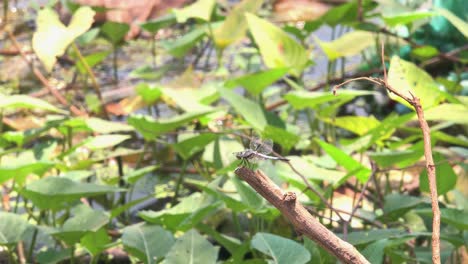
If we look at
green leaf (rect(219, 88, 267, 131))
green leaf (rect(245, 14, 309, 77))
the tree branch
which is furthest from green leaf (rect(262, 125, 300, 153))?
the tree branch

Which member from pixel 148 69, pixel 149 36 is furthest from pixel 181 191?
pixel 149 36

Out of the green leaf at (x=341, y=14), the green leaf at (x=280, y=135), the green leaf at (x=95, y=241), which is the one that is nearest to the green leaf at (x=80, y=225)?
the green leaf at (x=95, y=241)

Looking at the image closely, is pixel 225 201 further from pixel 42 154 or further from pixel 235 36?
pixel 235 36

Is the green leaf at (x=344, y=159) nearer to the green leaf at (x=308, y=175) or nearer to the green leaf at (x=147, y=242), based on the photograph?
the green leaf at (x=308, y=175)

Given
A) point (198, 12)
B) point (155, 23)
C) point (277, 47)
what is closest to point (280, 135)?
point (277, 47)

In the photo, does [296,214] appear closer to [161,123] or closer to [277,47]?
[161,123]

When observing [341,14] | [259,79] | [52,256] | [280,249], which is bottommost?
[52,256]
